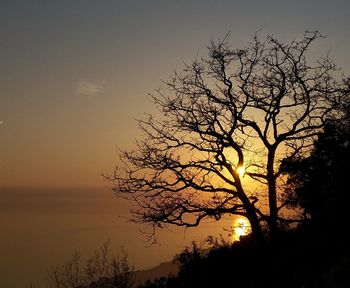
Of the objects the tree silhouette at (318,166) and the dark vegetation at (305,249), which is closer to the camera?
the dark vegetation at (305,249)

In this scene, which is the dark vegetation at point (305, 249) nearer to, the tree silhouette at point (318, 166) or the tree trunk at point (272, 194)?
the tree silhouette at point (318, 166)

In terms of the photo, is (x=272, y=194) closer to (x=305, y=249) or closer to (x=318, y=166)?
(x=305, y=249)

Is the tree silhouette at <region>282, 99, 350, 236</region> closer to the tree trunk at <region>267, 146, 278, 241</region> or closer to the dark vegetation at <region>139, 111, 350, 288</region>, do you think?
the dark vegetation at <region>139, 111, 350, 288</region>

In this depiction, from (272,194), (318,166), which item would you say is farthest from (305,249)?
(318,166)

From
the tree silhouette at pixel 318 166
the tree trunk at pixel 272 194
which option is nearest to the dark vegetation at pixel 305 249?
the tree silhouette at pixel 318 166

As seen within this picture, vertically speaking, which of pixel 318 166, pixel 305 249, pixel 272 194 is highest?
pixel 318 166

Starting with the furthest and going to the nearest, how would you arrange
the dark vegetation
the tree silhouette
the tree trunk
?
the tree silhouette < the tree trunk < the dark vegetation

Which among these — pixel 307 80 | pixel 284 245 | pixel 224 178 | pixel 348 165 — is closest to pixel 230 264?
pixel 284 245

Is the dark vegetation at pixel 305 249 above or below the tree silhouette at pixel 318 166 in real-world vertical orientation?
below

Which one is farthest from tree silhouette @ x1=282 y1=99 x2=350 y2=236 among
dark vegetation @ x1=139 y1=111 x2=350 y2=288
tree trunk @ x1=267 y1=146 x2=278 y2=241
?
tree trunk @ x1=267 y1=146 x2=278 y2=241

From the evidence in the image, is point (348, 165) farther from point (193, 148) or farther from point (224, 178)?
point (193, 148)

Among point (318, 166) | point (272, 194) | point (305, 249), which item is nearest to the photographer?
point (305, 249)

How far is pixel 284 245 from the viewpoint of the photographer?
19.0m

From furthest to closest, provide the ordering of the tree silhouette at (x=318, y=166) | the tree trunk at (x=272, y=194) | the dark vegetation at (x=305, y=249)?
the tree silhouette at (x=318, y=166)
the tree trunk at (x=272, y=194)
the dark vegetation at (x=305, y=249)
